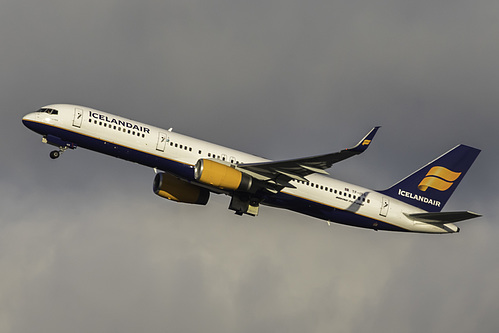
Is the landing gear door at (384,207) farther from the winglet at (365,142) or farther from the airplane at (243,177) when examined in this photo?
the winglet at (365,142)

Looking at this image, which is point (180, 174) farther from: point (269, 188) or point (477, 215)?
point (477, 215)

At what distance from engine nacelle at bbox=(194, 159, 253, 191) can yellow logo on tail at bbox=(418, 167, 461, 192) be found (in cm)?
1745

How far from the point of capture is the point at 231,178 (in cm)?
5578

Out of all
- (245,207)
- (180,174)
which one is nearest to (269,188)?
(245,207)

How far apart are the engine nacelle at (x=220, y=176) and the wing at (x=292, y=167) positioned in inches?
38.0

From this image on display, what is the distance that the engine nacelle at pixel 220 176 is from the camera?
5509cm

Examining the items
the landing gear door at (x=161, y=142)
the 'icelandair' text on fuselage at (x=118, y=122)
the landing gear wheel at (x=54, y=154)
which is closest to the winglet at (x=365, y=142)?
the landing gear door at (x=161, y=142)

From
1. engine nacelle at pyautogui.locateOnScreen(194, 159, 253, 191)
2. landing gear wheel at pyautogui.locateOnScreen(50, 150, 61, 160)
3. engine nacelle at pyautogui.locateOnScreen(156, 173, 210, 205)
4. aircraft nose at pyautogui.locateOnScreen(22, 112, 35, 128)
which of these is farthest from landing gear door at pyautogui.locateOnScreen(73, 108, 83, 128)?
engine nacelle at pyautogui.locateOnScreen(156, 173, 210, 205)

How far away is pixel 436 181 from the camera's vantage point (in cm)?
6675

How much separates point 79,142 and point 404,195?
26.4 metres

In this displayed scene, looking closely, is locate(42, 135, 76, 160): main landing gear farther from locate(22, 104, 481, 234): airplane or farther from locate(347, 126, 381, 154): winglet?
locate(347, 126, 381, 154): winglet

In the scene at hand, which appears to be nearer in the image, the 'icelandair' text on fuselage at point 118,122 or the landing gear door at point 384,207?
the 'icelandair' text on fuselage at point 118,122

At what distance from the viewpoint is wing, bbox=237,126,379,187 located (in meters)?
52.2

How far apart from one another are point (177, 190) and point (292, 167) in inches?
436
